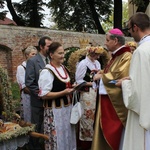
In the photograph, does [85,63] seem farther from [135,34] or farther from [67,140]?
[135,34]

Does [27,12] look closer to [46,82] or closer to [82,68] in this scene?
[82,68]

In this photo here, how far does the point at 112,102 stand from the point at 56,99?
2.30ft

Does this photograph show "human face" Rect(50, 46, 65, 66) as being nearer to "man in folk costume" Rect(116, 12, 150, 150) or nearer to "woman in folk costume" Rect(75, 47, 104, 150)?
"man in folk costume" Rect(116, 12, 150, 150)

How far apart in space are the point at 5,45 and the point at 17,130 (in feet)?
26.0

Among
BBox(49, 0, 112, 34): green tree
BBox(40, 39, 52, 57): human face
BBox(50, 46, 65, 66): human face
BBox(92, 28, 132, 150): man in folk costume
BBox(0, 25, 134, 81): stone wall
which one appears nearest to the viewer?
BBox(92, 28, 132, 150): man in folk costume

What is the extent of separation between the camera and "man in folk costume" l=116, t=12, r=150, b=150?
2.66m

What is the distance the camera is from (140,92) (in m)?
2.68

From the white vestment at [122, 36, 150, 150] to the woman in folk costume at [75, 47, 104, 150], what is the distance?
176cm

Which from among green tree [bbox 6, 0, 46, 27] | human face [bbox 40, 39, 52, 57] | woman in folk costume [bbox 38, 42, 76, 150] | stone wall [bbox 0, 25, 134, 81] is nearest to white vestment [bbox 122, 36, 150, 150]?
woman in folk costume [bbox 38, 42, 76, 150]

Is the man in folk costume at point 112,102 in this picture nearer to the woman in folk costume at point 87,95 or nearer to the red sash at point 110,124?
the red sash at point 110,124

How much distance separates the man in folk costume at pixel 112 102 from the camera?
3.31 metres

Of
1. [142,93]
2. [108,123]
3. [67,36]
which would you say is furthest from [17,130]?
[67,36]

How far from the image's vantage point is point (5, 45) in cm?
1066

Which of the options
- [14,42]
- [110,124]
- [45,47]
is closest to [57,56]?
[45,47]
